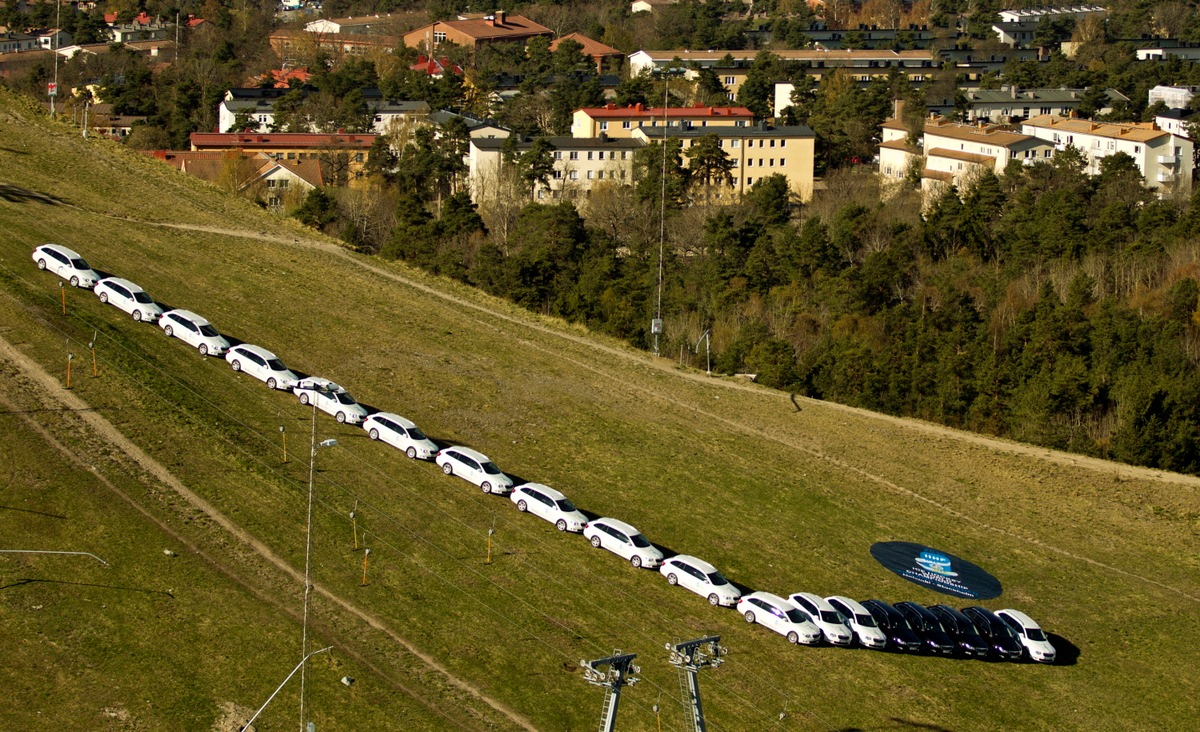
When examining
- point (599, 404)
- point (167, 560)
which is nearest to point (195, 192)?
point (599, 404)

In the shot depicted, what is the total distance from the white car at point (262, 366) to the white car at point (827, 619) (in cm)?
1596

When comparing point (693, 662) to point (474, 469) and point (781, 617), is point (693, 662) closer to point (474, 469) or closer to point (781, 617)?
point (781, 617)

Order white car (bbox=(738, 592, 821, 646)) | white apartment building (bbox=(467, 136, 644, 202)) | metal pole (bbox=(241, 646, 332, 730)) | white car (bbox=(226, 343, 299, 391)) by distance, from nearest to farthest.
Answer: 1. metal pole (bbox=(241, 646, 332, 730))
2. white car (bbox=(738, 592, 821, 646))
3. white car (bbox=(226, 343, 299, 391))
4. white apartment building (bbox=(467, 136, 644, 202))

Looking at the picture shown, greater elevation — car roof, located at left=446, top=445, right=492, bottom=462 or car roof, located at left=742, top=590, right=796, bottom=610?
car roof, located at left=446, top=445, right=492, bottom=462

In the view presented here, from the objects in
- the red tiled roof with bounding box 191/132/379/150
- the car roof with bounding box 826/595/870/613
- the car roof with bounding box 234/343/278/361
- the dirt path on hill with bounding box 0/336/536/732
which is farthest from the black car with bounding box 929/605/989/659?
the red tiled roof with bounding box 191/132/379/150

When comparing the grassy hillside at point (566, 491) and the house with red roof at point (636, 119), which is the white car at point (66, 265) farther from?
the house with red roof at point (636, 119)

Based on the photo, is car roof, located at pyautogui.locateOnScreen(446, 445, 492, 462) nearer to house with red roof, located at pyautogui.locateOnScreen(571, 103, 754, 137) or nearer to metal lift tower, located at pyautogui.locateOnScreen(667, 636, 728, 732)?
metal lift tower, located at pyautogui.locateOnScreen(667, 636, 728, 732)

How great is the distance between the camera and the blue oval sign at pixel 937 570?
122 feet

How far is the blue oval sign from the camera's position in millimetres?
37156

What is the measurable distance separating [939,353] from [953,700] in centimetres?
3475

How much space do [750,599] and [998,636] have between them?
5999mm

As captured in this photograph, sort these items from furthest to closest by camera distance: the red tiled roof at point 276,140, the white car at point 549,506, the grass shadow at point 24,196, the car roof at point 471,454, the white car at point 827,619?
the red tiled roof at point 276,140
the grass shadow at point 24,196
the car roof at point 471,454
the white car at point 549,506
the white car at point 827,619

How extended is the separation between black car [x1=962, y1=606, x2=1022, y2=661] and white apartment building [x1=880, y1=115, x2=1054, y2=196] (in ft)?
220

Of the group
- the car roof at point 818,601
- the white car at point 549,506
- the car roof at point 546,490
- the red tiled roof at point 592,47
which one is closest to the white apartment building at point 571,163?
the red tiled roof at point 592,47
